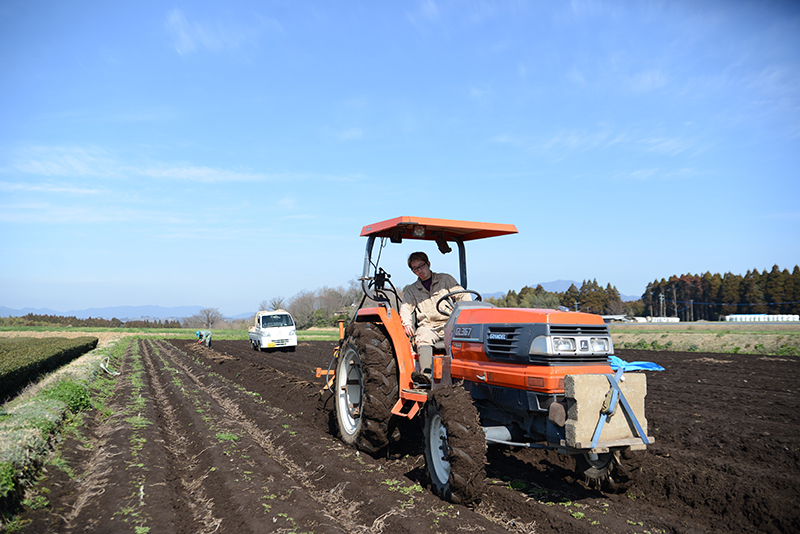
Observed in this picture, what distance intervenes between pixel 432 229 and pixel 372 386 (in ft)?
6.19

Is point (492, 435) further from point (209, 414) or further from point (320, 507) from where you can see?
point (209, 414)

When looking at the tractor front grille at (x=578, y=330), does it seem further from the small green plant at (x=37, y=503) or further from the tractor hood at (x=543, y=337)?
the small green plant at (x=37, y=503)

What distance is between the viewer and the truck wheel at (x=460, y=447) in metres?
3.85

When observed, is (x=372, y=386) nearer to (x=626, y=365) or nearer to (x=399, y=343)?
(x=399, y=343)

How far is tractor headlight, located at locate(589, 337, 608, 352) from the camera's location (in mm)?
3959

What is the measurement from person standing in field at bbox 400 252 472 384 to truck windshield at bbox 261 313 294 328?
736 inches

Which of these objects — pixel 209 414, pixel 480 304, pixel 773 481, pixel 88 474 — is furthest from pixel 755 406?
pixel 88 474

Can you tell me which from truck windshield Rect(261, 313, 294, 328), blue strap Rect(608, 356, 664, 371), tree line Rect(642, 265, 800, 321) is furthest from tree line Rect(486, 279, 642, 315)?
blue strap Rect(608, 356, 664, 371)

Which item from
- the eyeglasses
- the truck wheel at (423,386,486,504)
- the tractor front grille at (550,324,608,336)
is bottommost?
the truck wheel at (423,386,486,504)

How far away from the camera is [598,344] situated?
3994 millimetres

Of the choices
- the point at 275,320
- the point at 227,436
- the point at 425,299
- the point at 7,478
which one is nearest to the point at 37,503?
the point at 7,478

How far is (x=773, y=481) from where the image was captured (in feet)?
15.2

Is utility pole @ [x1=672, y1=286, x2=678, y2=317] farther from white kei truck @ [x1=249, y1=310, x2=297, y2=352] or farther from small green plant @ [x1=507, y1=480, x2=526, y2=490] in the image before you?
small green plant @ [x1=507, y1=480, x2=526, y2=490]

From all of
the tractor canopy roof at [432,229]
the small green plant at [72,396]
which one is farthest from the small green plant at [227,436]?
the tractor canopy roof at [432,229]
